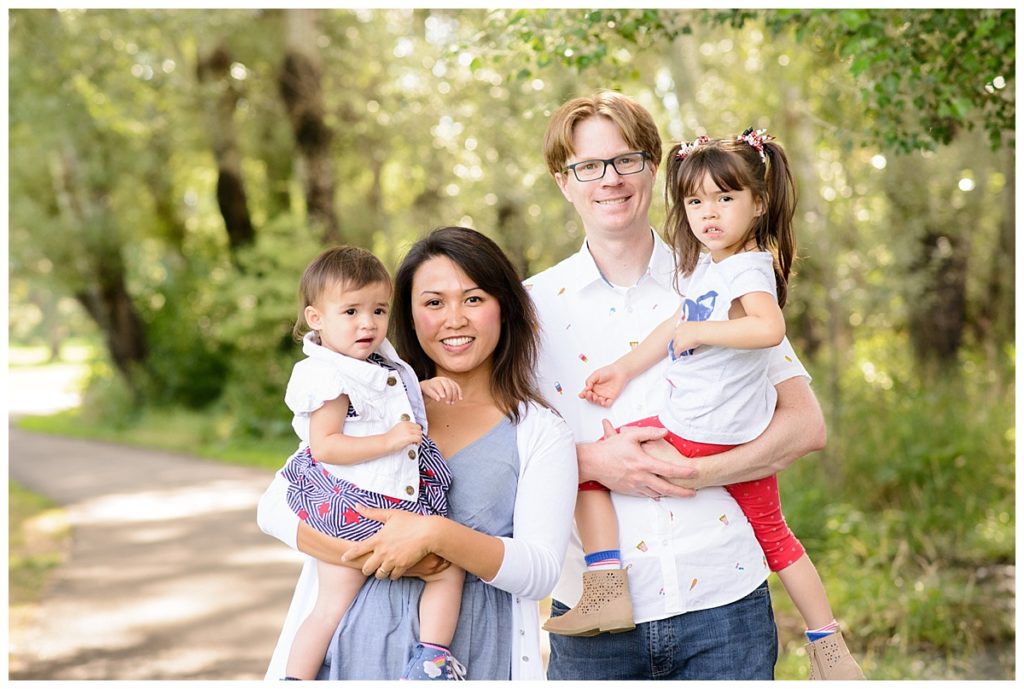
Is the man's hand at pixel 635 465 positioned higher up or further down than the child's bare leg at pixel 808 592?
higher up

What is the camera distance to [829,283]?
7797mm

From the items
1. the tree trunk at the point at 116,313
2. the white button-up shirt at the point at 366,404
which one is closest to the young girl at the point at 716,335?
the white button-up shirt at the point at 366,404

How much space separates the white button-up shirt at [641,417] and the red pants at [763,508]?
28mm

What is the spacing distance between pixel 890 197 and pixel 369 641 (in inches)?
326

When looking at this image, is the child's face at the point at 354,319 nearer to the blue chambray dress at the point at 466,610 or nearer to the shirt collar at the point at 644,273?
the blue chambray dress at the point at 466,610

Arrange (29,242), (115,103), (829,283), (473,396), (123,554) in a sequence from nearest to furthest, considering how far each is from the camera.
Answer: (473,396), (829,283), (123,554), (115,103), (29,242)

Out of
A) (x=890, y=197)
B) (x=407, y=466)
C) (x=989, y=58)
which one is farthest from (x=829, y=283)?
(x=407, y=466)

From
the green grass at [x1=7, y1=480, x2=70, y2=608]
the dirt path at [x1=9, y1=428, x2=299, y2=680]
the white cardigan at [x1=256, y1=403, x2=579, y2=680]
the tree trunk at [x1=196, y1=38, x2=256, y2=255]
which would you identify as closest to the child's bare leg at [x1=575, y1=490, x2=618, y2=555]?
the white cardigan at [x1=256, y1=403, x2=579, y2=680]

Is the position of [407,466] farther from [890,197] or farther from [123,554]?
[890,197]

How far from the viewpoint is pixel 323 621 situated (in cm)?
248

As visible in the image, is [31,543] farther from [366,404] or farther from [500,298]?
[500,298]

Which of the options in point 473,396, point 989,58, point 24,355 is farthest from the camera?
point 24,355

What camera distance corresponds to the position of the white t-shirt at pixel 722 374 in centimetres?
261

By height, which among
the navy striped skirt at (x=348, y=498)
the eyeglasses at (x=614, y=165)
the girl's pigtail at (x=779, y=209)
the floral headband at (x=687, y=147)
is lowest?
the navy striped skirt at (x=348, y=498)
